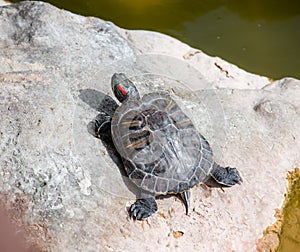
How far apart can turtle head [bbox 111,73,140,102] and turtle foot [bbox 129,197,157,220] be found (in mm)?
885

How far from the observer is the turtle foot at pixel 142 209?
9.39 feet

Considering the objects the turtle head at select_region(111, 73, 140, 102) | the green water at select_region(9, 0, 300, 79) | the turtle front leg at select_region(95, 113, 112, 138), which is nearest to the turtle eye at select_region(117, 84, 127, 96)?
the turtle head at select_region(111, 73, 140, 102)

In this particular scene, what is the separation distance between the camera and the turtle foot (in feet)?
9.39

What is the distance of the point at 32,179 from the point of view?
286cm

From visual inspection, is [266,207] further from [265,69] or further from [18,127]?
[265,69]

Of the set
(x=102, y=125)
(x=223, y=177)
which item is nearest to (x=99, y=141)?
(x=102, y=125)

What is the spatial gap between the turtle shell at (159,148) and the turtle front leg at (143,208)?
8 centimetres

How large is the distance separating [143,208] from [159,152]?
41cm

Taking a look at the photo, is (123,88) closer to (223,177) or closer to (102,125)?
(102,125)

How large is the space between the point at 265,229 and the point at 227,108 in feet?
3.60

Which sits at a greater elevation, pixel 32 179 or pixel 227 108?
pixel 227 108

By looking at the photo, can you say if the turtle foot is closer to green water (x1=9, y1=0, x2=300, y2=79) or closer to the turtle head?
the turtle head

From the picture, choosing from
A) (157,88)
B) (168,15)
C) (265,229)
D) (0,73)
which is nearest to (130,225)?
(265,229)

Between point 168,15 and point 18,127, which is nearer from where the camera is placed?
point 18,127
